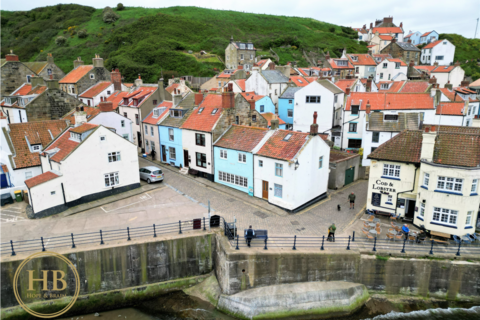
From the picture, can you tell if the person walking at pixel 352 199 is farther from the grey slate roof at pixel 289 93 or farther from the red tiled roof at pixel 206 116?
the grey slate roof at pixel 289 93

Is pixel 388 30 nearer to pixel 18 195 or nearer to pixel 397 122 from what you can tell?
pixel 397 122

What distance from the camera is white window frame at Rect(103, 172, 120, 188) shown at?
25216mm

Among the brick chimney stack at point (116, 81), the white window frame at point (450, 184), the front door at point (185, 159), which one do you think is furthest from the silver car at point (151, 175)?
the white window frame at point (450, 184)

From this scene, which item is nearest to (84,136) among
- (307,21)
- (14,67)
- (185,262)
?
(185,262)

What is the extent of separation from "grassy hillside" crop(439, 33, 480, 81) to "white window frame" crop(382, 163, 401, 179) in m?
71.5

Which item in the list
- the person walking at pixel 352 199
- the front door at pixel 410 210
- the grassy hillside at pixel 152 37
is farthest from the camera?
the grassy hillside at pixel 152 37

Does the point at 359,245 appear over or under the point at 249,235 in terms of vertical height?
under

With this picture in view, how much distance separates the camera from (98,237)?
1911 centimetres

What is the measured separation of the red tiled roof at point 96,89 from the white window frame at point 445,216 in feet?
143

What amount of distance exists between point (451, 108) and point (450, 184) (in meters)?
21.8

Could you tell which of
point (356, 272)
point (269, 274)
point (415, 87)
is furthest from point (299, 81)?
point (269, 274)

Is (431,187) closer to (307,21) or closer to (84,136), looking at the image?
(84,136)

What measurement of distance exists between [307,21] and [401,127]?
120m

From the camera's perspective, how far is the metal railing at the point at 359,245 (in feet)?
59.6
